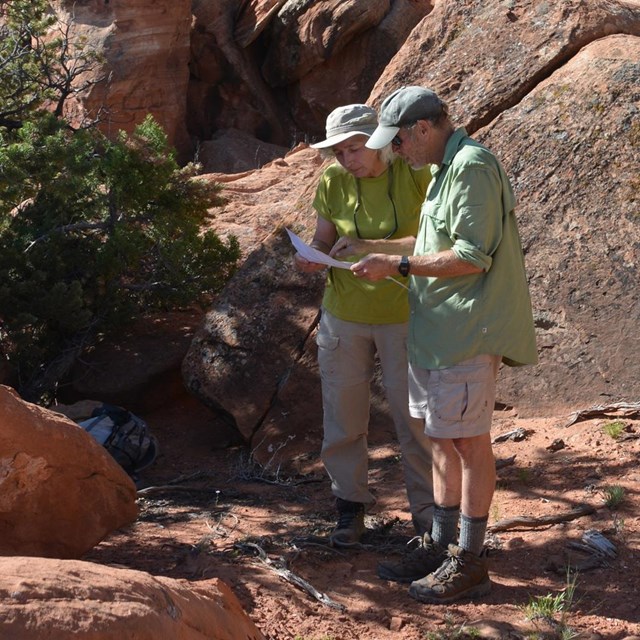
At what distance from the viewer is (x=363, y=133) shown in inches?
162

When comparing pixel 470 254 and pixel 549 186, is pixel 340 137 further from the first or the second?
pixel 549 186

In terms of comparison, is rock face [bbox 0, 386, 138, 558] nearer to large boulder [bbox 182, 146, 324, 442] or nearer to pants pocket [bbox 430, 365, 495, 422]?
pants pocket [bbox 430, 365, 495, 422]

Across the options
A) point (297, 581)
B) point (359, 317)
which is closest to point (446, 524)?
point (297, 581)

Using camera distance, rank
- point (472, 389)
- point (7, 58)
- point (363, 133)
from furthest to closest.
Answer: point (7, 58) < point (363, 133) < point (472, 389)

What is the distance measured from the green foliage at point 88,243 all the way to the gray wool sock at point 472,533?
3.84 meters

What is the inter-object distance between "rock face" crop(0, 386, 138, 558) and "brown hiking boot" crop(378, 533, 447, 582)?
3.96ft

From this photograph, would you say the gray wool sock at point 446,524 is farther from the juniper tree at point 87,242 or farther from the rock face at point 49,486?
the juniper tree at point 87,242

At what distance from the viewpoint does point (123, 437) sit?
589 centimetres

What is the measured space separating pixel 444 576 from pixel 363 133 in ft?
5.54

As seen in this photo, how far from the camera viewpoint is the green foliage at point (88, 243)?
6809 millimetres

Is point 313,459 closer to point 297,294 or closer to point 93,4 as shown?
point 297,294

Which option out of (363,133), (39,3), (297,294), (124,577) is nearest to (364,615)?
(124,577)

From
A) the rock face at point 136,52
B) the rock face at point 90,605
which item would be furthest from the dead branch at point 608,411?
the rock face at point 136,52

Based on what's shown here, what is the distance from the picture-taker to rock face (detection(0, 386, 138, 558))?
13.1 ft
